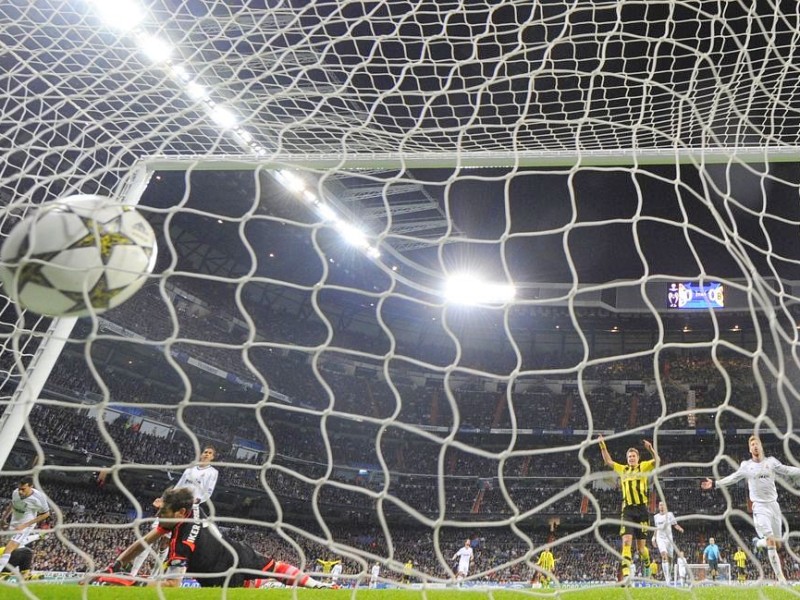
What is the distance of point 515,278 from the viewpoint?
2231 cm

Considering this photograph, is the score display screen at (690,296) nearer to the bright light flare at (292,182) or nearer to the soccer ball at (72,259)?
the bright light flare at (292,182)

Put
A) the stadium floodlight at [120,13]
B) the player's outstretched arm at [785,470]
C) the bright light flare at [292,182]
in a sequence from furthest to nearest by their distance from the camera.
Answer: the bright light flare at [292,182], the player's outstretched arm at [785,470], the stadium floodlight at [120,13]

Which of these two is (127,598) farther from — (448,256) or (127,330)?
(448,256)

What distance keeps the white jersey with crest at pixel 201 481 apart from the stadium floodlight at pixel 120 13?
324 centimetres

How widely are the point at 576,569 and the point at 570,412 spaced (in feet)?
21.3

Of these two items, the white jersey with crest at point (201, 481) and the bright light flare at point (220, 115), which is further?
the white jersey with crest at point (201, 481)

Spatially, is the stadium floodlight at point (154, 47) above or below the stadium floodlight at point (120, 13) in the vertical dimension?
below

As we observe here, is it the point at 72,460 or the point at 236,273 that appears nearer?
the point at 72,460

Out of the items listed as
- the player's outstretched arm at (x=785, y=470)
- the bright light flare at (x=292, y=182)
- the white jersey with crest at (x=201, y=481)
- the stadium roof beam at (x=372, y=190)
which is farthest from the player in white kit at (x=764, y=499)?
the stadium roof beam at (x=372, y=190)

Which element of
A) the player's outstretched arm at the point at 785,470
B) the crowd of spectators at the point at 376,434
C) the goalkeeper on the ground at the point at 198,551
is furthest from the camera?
the crowd of spectators at the point at 376,434

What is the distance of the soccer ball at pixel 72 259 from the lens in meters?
1.94

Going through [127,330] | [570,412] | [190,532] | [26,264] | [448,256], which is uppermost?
[448,256]

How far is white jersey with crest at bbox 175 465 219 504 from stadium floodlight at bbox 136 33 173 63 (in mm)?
3064

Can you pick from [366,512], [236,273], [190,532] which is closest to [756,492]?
[190,532]
